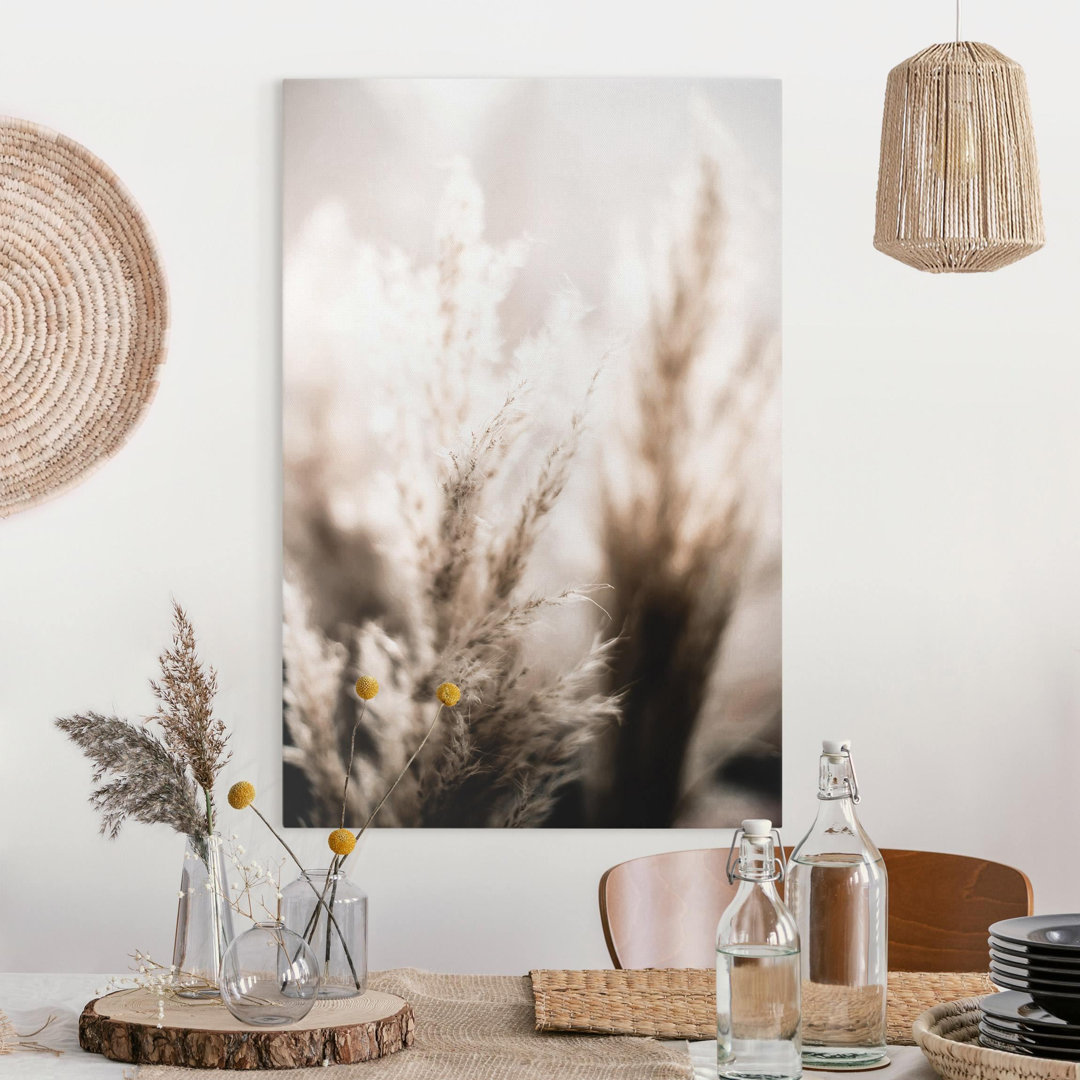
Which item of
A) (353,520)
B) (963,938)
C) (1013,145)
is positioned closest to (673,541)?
(353,520)

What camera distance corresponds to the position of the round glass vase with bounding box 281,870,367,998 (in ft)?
4.45

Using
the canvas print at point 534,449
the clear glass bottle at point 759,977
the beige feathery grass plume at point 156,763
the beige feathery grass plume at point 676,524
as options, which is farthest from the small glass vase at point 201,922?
the beige feathery grass plume at point 676,524

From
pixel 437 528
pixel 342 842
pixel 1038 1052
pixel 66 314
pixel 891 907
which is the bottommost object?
pixel 891 907

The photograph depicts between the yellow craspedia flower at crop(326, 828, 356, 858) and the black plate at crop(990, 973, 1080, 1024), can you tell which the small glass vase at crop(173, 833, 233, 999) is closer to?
the yellow craspedia flower at crop(326, 828, 356, 858)

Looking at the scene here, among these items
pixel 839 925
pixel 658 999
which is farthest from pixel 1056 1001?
pixel 658 999

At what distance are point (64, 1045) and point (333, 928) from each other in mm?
296

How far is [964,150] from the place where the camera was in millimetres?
1518

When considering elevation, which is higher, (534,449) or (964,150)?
(964,150)

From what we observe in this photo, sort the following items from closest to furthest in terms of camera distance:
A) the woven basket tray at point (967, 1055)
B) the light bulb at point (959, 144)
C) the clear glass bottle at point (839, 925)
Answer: the woven basket tray at point (967, 1055)
the clear glass bottle at point (839, 925)
the light bulb at point (959, 144)

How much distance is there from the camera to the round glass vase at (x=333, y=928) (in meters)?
1.36

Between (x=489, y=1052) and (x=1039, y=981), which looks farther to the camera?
(x=489, y=1052)

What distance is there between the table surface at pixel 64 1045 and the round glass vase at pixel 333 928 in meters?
0.22

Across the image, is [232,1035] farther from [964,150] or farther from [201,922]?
[964,150]

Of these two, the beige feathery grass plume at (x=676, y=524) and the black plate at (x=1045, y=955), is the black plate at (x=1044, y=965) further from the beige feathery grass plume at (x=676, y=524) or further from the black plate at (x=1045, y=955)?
the beige feathery grass plume at (x=676, y=524)
